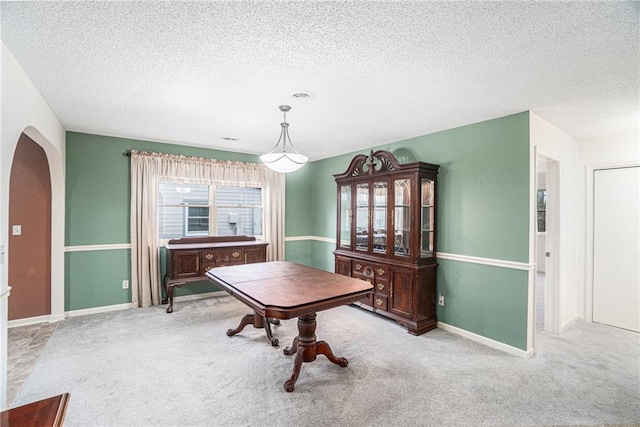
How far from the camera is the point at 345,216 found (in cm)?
461

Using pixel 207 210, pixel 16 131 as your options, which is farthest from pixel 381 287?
pixel 16 131

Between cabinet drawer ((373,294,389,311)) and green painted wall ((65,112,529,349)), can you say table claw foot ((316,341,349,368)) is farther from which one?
green painted wall ((65,112,529,349))

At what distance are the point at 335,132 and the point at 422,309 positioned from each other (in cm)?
239

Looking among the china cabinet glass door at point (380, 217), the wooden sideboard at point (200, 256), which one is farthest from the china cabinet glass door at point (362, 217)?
the wooden sideboard at point (200, 256)

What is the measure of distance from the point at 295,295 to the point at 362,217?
6.96ft

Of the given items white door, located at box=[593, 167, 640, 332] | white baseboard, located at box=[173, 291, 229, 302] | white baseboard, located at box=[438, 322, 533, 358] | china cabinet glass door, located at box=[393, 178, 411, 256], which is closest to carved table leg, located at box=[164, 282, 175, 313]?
white baseboard, located at box=[173, 291, 229, 302]

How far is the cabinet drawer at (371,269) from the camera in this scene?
3.81 metres

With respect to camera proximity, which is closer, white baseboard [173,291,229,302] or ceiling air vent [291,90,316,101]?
ceiling air vent [291,90,316,101]

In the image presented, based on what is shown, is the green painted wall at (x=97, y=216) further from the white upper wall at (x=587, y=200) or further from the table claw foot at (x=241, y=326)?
the white upper wall at (x=587, y=200)

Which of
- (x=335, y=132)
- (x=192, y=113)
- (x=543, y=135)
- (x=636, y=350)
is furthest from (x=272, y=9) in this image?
(x=636, y=350)

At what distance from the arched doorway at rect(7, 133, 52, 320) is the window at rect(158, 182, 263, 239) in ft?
4.27

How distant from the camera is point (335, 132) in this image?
391cm

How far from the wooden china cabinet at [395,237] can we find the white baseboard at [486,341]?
0.16 metres

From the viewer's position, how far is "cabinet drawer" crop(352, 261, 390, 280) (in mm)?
3814
